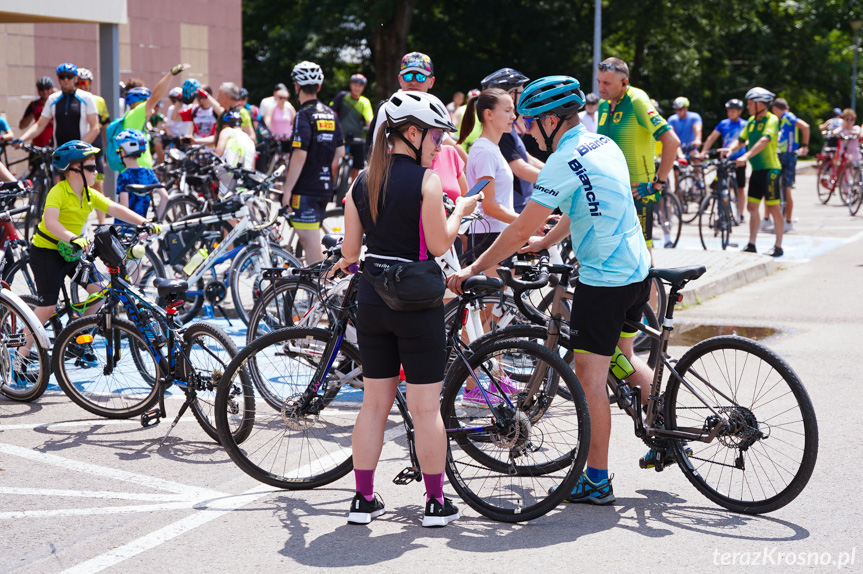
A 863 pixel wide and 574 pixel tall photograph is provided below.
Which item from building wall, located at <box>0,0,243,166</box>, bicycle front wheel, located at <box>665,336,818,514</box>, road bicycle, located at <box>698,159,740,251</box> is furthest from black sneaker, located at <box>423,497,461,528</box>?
building wall, located at <box>0,0,243,166</box>

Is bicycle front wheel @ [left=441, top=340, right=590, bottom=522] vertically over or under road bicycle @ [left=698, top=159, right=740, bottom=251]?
under

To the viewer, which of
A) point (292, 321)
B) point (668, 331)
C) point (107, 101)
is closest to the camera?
point (668, 331)

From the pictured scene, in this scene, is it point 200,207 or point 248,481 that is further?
point 200,207

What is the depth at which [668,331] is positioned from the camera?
5070 mm

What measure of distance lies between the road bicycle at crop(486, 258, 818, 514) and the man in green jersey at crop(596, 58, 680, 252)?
338 centimetres

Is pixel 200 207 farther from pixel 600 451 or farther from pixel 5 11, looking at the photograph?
pixel 600 451

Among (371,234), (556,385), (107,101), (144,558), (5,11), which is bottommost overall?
(144,558)

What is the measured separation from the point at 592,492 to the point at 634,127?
426 cm

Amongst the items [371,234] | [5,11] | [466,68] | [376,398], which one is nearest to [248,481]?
[376,398]

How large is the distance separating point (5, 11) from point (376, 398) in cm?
1122

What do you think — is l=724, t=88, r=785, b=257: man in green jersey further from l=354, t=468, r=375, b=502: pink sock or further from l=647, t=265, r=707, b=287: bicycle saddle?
l=354, t=468, r=375, b=502: pink sock

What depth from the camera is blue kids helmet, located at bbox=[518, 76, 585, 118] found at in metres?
4.97

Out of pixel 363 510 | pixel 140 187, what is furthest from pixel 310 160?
pixel 363 510

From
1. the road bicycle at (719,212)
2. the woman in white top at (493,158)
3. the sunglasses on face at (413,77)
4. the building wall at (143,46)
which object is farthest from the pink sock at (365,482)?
the building wall at (143,46)
